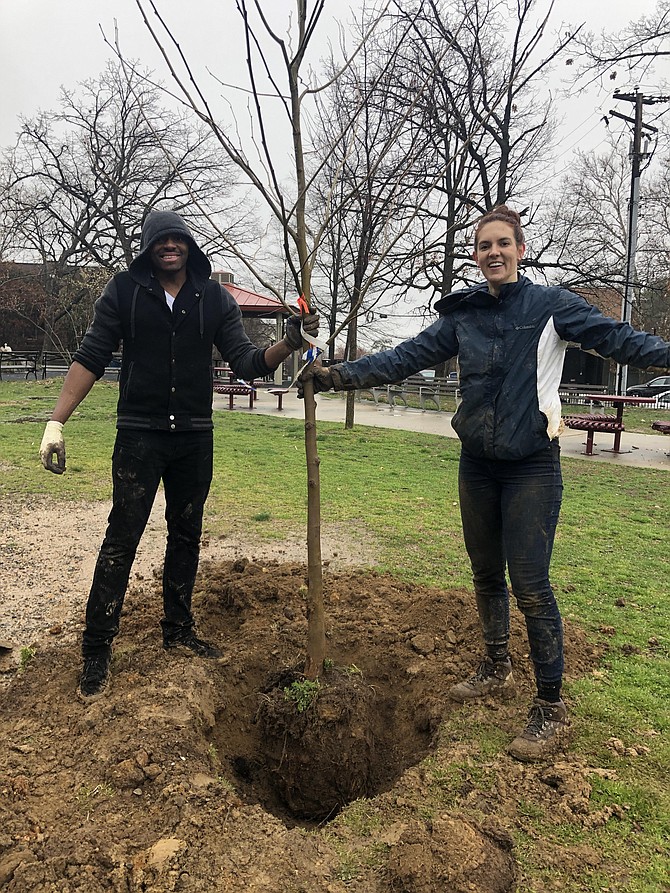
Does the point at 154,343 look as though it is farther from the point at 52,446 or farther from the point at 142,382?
the point at 52,446

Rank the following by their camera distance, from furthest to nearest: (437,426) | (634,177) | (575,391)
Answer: (575,391) → (634,177) → (437,426)

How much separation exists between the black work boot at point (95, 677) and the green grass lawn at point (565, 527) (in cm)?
201

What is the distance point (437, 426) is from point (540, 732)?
1400 centimetres

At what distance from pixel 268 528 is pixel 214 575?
5.46 ft

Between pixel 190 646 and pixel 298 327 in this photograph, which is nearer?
pixel 298 327

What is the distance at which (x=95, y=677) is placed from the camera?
318 cm

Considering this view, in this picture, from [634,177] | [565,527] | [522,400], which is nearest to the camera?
[522,400]

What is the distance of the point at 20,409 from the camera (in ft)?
54.6

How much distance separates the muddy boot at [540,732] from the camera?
272 centimetres

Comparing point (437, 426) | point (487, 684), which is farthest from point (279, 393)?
point (487, 684)

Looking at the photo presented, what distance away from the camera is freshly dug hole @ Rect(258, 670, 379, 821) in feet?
9.13

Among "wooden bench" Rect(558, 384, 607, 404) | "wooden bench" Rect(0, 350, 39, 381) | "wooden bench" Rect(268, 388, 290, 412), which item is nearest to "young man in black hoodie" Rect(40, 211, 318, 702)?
"wooden bench" Rect(268, 388, 290, 412)

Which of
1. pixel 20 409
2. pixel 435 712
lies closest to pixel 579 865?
pixel 435 712

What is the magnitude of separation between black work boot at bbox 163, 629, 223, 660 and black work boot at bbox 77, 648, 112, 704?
1.23 ft
